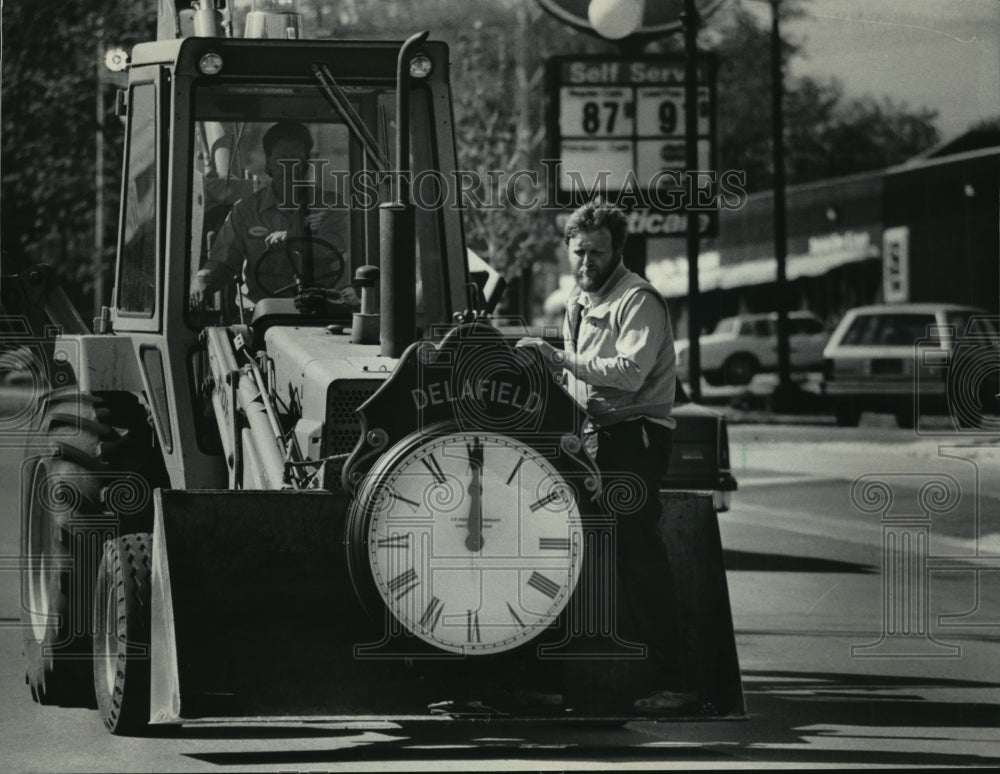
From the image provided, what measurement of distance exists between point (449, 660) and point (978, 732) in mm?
2522

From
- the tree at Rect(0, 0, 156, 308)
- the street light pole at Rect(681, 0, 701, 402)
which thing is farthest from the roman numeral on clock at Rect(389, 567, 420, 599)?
the tree at Rect(0, 0, 156, 308)

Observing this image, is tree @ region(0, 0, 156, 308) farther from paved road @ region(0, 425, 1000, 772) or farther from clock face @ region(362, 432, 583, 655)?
clock face @ region(362, 432, 583, 655)

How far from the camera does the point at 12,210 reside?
30.5 metres

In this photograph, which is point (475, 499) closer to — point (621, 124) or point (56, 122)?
point (621, 124)

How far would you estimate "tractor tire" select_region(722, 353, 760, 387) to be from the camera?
4759 cm

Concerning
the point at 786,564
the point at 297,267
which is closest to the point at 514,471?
the point at 297,267

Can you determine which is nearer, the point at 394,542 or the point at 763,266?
the point at 394,542

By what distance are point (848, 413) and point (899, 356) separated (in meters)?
2.41

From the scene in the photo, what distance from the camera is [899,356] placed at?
35250mm

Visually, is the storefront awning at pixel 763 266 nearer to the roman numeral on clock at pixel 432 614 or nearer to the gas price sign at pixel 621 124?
the gas price sign at pixel 621 124

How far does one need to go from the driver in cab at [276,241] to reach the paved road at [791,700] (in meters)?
1.97

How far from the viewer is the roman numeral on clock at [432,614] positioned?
23.7ft

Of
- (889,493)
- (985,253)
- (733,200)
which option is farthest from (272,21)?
(733,200)

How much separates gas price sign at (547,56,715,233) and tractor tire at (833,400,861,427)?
10.7 metres
